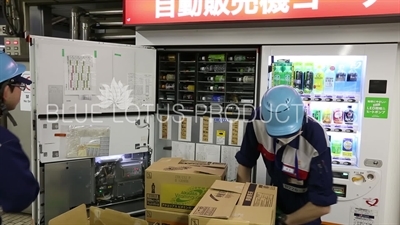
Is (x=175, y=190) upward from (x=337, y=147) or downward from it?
downward

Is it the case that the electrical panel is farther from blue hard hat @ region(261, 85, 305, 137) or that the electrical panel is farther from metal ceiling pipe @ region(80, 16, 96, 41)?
blue hard hat @ region(261, 85, 305, 137)

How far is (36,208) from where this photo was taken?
259 centimetres

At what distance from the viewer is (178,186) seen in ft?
6.82

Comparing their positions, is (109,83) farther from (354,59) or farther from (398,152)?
(398,152)

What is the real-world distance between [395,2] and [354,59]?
0.59 metres

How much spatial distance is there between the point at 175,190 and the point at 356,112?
179 centimetres

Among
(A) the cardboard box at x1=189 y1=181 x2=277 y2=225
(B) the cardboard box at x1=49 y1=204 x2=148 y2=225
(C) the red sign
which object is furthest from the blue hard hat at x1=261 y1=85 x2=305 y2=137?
(C) the red sign

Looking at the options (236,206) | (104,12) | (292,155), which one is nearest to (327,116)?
(292,155)

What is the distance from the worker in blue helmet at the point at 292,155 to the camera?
1.74 meters

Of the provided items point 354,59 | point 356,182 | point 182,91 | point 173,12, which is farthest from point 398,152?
point 173,12

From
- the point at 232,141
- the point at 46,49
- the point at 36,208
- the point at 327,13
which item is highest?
the point at 327,13

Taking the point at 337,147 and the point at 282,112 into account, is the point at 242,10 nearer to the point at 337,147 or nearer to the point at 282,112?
the point at 282,112

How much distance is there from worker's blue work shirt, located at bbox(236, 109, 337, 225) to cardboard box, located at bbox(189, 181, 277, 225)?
9.2 inches

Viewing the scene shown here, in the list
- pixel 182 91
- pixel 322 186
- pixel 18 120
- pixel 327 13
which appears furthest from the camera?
pixel 18 120
